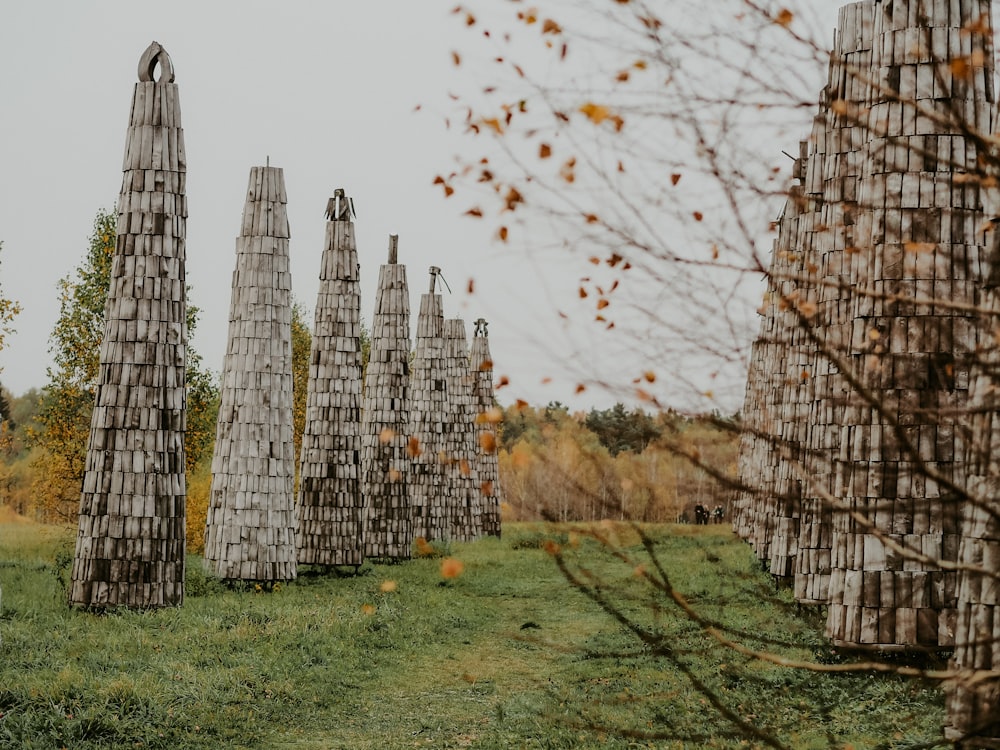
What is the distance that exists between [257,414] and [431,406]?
37.6 ft

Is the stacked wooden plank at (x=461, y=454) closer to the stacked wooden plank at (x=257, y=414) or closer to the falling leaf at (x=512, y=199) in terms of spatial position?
the stacked wooden plank at (x=257, y=414)

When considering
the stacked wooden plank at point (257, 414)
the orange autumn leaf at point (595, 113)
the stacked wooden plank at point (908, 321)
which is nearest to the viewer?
the orange autumn leaf at point (595, 113)

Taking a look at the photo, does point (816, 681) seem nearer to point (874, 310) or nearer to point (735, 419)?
point (874, 310)

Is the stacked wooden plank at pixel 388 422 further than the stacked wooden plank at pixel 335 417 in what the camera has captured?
Yes

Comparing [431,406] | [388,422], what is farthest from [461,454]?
[388,422]

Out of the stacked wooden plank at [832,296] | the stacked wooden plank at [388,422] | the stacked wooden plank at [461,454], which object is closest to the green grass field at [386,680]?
Result: the stacked wooden plank at [832,296]

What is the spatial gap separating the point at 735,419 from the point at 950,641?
640cm

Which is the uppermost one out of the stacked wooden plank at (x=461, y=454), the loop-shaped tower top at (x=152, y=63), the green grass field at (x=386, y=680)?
the loop-shaped tower top at (x=152, y=63)

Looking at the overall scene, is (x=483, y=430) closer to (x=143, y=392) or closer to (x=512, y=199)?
(x=143, y=392)

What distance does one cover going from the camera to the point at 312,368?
20.4m

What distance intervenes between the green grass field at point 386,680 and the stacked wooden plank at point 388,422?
5126 millimetres

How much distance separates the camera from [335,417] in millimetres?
19984

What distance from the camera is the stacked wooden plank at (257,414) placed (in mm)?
16750

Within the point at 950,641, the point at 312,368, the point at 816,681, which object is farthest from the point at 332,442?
the point at 950,641
